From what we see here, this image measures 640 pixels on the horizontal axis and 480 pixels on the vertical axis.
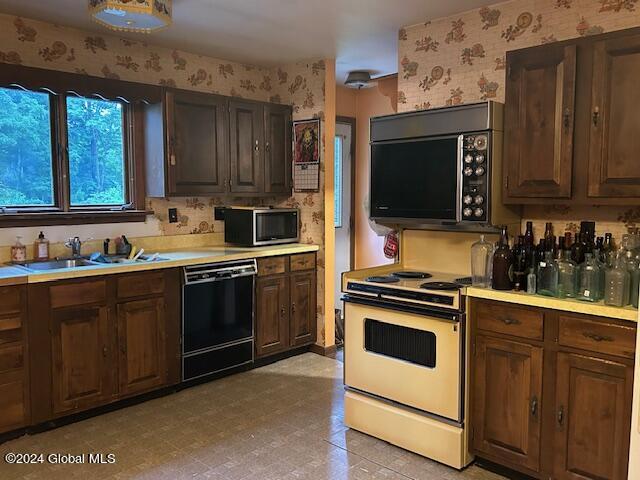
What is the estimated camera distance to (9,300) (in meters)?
2.81

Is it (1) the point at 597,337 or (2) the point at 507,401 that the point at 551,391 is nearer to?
(2) the point at 507,401

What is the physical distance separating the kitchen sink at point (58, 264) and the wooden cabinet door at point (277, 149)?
1.58 m

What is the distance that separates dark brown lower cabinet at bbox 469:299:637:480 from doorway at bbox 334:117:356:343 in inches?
123

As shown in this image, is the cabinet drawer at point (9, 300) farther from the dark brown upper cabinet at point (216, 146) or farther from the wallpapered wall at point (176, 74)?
the dark brown upper cabinet at point (216, 146)

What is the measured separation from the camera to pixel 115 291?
322 centimetres

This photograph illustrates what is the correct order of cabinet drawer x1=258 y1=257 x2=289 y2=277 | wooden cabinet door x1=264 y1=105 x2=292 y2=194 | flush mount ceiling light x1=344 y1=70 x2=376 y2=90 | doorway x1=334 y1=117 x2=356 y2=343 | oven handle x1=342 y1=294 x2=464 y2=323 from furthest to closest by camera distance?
doorway x1=334 y1=117 x2=356 y2=343 < flush mount ceiling light x1=344 y1=70 x2=376 y2=90 < wooden cabinet door x1=264 y1=105 x2=292 y2=194 < cabinet drawer x1=258 y1=257 x2=289 y2=277 < oven handle x1=342 y1=294 x2=464 y2=323

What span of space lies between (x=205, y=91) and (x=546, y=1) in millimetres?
2663

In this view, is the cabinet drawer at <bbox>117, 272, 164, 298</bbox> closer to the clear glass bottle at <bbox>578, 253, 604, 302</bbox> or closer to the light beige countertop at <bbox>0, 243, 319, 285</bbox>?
the light beige countertop at <bbox>0, 243, 319, 285</bbox>

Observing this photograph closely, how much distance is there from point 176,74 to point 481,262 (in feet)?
9.21

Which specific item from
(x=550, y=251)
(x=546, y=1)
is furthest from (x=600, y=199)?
(x=546, y=1)

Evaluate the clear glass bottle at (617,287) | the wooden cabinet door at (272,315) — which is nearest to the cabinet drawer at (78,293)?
the wooden cabinet door at (272,315)

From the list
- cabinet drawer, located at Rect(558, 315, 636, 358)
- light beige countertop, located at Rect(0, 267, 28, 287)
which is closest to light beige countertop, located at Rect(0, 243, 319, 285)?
light beige countertop, located at Rect(0, 267, 28, 287)

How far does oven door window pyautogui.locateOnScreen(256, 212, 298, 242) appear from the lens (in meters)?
4.24

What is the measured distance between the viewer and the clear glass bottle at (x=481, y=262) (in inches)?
108
